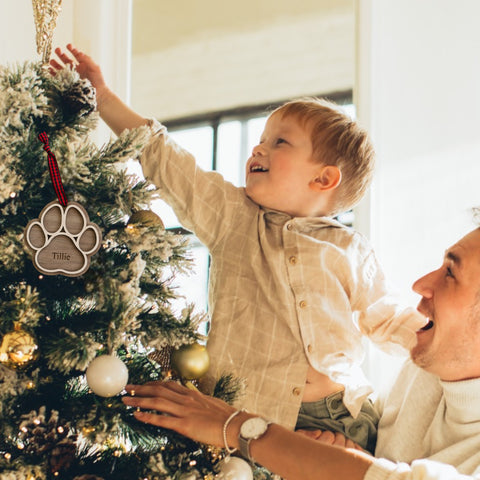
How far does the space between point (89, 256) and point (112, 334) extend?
115 mm

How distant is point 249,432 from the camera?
1061 mm

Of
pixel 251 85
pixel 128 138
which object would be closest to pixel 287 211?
pixel 128 138

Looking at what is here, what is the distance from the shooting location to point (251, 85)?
9.68 ft

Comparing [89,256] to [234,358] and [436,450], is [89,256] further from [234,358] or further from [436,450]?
[436,450]

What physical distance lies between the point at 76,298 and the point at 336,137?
695mm

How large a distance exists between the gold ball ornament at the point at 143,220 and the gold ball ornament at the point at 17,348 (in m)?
0.22

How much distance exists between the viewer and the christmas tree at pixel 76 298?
0.88 m

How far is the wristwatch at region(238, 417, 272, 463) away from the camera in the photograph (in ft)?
3.46

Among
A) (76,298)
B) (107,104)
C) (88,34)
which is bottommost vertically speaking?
(76,298)

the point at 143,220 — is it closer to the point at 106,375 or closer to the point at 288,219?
the point at 106,375

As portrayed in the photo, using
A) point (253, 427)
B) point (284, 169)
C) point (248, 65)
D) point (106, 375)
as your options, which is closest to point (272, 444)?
point (253, 427)

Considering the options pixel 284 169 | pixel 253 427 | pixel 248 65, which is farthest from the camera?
pixel 248 65

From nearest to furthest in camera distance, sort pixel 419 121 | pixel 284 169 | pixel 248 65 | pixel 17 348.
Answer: pixel 17 348, pixel 284 169, pixel 419 121, pixel 248 65

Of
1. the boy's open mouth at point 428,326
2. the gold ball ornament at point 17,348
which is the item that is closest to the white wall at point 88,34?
the gold ball ornament at point 17,348
